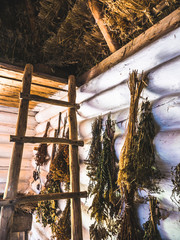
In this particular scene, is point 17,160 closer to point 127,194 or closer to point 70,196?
point 70,196

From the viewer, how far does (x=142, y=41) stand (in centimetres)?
194

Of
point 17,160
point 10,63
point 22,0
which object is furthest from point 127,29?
point 22,0

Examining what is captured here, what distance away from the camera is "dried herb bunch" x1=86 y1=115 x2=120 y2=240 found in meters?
1.91

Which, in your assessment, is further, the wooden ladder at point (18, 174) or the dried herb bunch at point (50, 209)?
the dried herb bunch at point (50, 209)

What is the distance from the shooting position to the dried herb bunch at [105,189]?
1.91 m

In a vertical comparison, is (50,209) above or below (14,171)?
below

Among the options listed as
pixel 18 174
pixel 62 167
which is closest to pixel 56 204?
pixel 62 167

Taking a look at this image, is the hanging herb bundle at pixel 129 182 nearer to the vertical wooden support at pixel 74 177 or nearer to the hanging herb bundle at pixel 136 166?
the hanging herb bundle at pixel 136 166

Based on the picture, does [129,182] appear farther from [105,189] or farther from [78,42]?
[78,42]

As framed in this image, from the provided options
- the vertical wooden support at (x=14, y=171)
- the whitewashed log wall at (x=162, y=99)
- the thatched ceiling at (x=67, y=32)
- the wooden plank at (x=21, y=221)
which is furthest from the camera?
the wooden plank at (x=21, y=221)

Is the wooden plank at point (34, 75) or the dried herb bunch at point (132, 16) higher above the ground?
the dried herb bunch at point (132, 16)

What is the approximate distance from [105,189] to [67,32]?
7.90 feet

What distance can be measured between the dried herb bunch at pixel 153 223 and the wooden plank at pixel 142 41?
1.54 metres

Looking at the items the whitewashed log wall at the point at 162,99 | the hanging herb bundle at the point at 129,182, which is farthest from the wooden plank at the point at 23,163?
the hanging herb bundle at the point at 129,182
